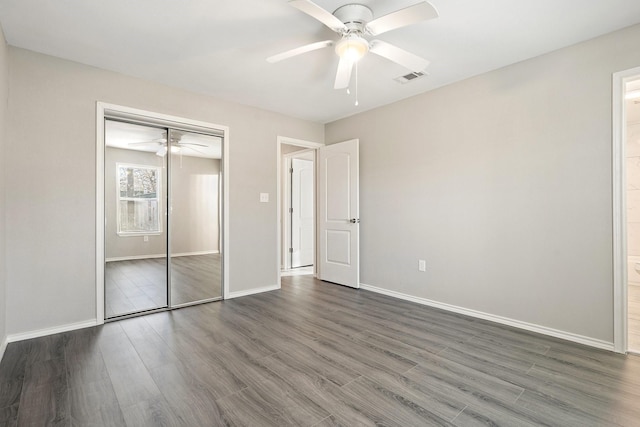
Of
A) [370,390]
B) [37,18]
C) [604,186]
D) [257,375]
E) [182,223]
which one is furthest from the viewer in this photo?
[182,223]

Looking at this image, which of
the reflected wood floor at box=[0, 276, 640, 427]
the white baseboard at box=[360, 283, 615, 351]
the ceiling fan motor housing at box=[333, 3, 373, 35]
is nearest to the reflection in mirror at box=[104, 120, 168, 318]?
the reflected wood floor at box=[0, 276, 640, 427]

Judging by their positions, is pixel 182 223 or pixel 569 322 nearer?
pixel 569 322

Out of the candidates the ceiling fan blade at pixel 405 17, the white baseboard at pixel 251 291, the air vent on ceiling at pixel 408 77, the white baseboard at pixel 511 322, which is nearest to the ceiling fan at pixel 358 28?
the ceiling fan blade at pixel 405 17

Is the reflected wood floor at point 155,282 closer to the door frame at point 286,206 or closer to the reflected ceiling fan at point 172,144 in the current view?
the reflected ceiling fan at point 172,144

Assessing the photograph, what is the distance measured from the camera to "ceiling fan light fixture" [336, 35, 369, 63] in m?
2.16

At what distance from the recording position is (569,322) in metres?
2.66

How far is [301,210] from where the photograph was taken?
19.7 ft

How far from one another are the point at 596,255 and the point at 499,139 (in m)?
1.32

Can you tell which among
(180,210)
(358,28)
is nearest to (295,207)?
(180,210)

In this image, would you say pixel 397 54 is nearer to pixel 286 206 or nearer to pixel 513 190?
pixel 513 190

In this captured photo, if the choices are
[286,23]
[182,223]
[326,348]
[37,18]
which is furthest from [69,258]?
[286,23]

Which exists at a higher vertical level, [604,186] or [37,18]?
[37,18]

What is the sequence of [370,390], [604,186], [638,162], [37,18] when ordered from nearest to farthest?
[370,390] → [37,18] → [604,186] → [638,162]

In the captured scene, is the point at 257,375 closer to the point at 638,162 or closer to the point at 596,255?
the point at 596,255
